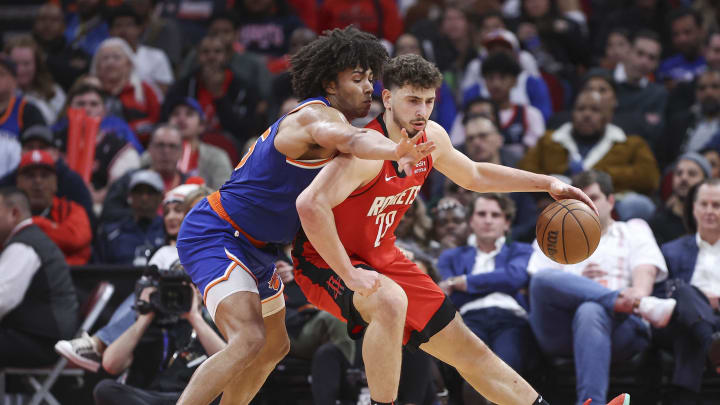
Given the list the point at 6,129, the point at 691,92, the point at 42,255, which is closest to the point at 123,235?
the point at 42,255

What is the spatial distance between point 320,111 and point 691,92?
6386mm

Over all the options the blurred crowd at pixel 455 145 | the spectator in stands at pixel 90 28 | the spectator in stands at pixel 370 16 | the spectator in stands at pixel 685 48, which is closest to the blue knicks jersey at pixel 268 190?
the blurred crowd at pixel 455 145

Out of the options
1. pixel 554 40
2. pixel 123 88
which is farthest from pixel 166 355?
pixel 554 40

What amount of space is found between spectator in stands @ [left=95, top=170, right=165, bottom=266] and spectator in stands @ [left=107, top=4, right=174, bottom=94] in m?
2.80

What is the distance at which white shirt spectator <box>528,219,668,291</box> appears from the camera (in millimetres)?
6504

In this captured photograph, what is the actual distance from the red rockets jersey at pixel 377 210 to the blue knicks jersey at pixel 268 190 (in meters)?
0.24

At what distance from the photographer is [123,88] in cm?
1010

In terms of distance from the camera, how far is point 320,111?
4.50 metres

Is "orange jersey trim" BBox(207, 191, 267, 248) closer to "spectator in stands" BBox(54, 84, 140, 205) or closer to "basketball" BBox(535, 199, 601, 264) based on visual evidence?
"basketball" BBox(535, 199, 601, 264)

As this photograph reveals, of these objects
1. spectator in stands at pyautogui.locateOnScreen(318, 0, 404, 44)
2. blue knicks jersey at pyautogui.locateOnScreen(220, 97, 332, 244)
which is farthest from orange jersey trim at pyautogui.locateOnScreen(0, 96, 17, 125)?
blue knicks jersey at pyautogui.locateOnScreen(220, 97, 332, 244)

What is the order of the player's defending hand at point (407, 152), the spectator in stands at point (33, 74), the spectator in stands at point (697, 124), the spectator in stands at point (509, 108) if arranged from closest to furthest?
the player's defending hand at point (407, 152) → the spectator in stands at point (697, 124) → the spectator in stands at point (509, 108) → the spectator in stands at point (33, 74)

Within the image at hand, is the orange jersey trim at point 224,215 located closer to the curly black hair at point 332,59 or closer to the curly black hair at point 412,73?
the curly black hair at point 332,59

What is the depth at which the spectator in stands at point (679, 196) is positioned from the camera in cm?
768

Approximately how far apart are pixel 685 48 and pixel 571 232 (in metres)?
6.48
